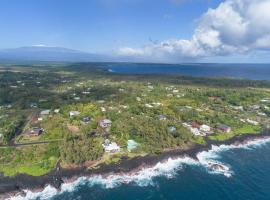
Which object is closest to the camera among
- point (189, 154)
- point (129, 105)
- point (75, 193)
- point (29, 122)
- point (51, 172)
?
point (75, 193)

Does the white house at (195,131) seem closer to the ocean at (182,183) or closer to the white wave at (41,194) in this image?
the ocean at (182,183)

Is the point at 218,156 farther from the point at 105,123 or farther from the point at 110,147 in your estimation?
the point at 105,123

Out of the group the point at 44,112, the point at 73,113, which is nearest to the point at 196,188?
the point at 73,113

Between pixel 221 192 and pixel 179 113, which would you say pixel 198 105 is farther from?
pixel 221 192

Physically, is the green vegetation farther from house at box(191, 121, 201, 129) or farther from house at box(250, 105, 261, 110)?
house at box(191, 121, 201, 129)

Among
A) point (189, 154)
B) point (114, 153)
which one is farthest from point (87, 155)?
point (189, 154)

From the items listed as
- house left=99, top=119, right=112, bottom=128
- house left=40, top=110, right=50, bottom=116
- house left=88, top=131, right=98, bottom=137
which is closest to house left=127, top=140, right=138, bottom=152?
house left=88, top=131, right=98, bottom=137

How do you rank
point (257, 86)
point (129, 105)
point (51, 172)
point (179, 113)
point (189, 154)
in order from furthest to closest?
1. point (257, 86)
2. point (129, 105)
3. point (179, 113)
4. point (189, 154)
5. point (51, 172)

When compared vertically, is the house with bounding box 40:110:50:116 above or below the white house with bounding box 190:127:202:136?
below
